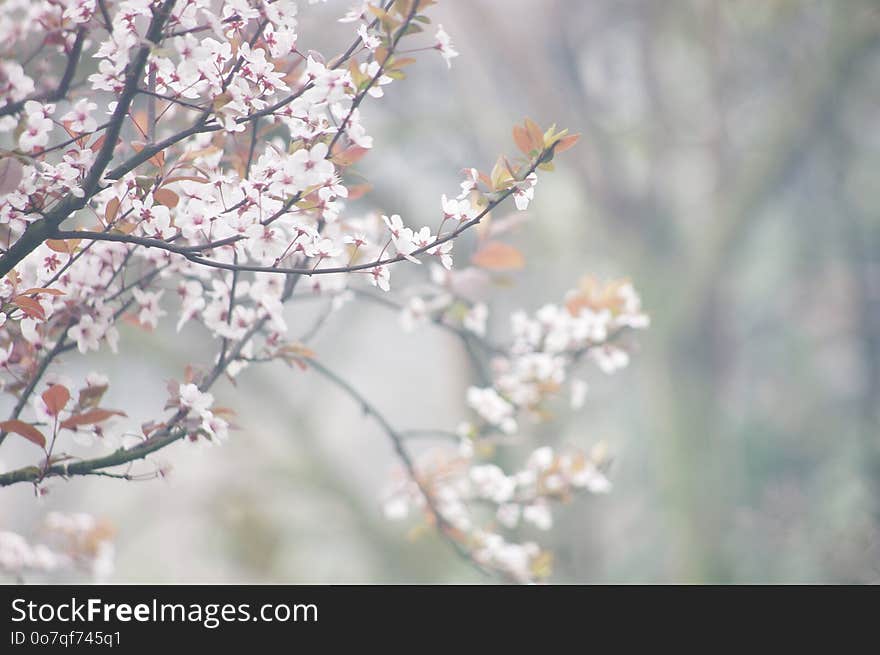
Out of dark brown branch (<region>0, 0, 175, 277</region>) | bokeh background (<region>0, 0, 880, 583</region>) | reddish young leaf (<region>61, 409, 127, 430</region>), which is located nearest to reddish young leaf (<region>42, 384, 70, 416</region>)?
reddish young leaf (<region>61, 409, 127, 430</region>)

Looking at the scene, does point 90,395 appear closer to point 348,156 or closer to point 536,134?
point 348,156

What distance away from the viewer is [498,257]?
1372mm

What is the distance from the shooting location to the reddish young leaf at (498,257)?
1.36 metres

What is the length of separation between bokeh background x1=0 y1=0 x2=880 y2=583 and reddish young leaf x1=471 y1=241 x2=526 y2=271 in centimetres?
143

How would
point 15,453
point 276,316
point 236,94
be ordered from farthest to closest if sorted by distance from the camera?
point 15,453, point 276,316, point 236,94

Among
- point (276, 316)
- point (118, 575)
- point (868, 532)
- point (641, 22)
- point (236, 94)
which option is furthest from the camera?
point (118, 575)

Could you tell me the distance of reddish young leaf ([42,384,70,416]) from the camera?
3.12 ft

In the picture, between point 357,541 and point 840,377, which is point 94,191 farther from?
point 840,377

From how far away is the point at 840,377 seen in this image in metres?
6.04

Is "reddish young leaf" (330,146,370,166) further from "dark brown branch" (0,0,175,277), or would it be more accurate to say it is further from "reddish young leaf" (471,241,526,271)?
"reddish young leaf" (471,241,526,271)

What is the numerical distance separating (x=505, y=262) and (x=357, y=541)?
11.7 ft

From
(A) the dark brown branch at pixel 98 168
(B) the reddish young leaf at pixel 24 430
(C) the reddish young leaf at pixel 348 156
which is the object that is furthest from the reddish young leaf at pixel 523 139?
(B) the reddish young leaf at pixel 24 430
